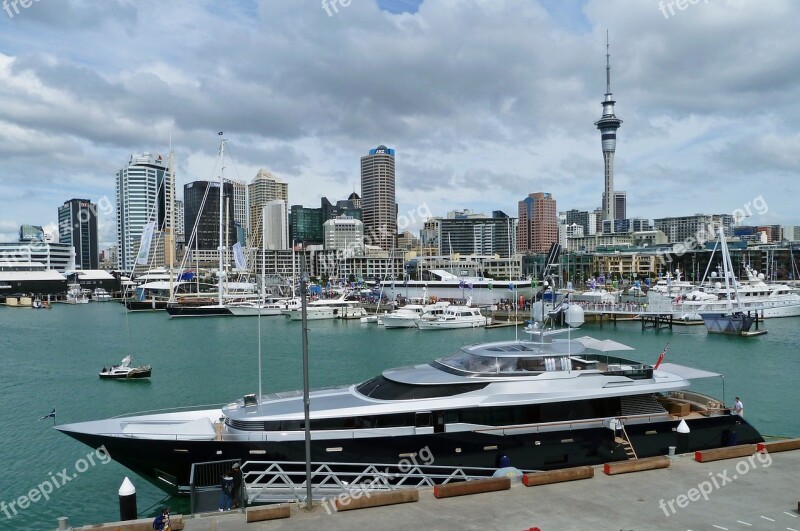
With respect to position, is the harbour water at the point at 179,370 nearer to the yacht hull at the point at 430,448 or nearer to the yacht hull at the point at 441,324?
the yacht hull at the point at 441,324

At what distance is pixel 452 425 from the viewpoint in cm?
1555

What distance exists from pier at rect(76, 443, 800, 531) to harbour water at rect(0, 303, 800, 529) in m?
7.94

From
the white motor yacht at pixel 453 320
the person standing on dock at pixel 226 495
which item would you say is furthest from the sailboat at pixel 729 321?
the person standing on dock at pixel 226 495

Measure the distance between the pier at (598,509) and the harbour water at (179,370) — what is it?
7.94 metres

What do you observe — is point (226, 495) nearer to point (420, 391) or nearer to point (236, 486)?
point (236, 486)

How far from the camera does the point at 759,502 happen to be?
1150cm

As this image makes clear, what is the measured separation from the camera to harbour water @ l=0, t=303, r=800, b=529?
19131 millimetres

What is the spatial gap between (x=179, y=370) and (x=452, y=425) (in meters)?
31.4

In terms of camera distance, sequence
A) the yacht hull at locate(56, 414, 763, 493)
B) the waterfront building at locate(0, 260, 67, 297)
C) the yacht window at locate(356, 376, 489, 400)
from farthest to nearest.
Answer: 1. the waterfront building at locate(0, 260, 67, 297)
2. the yacht window at locate(356, 376, 489, 400)
3. the yacht hull at locate(56, 414, 763, 493)

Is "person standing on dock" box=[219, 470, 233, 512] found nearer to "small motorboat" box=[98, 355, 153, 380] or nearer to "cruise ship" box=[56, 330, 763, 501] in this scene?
"cruise ship" box=[56, 330, 763, 501]

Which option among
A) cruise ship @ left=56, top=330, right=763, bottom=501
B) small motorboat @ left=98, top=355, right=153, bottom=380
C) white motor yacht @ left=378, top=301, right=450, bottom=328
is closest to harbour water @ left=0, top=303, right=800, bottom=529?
small motorboat @ left=98, top=355, right=153, bottom=380

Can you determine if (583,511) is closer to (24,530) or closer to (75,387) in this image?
(24,530)

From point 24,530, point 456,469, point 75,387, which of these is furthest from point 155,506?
point 75,387

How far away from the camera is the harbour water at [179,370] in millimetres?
19131
